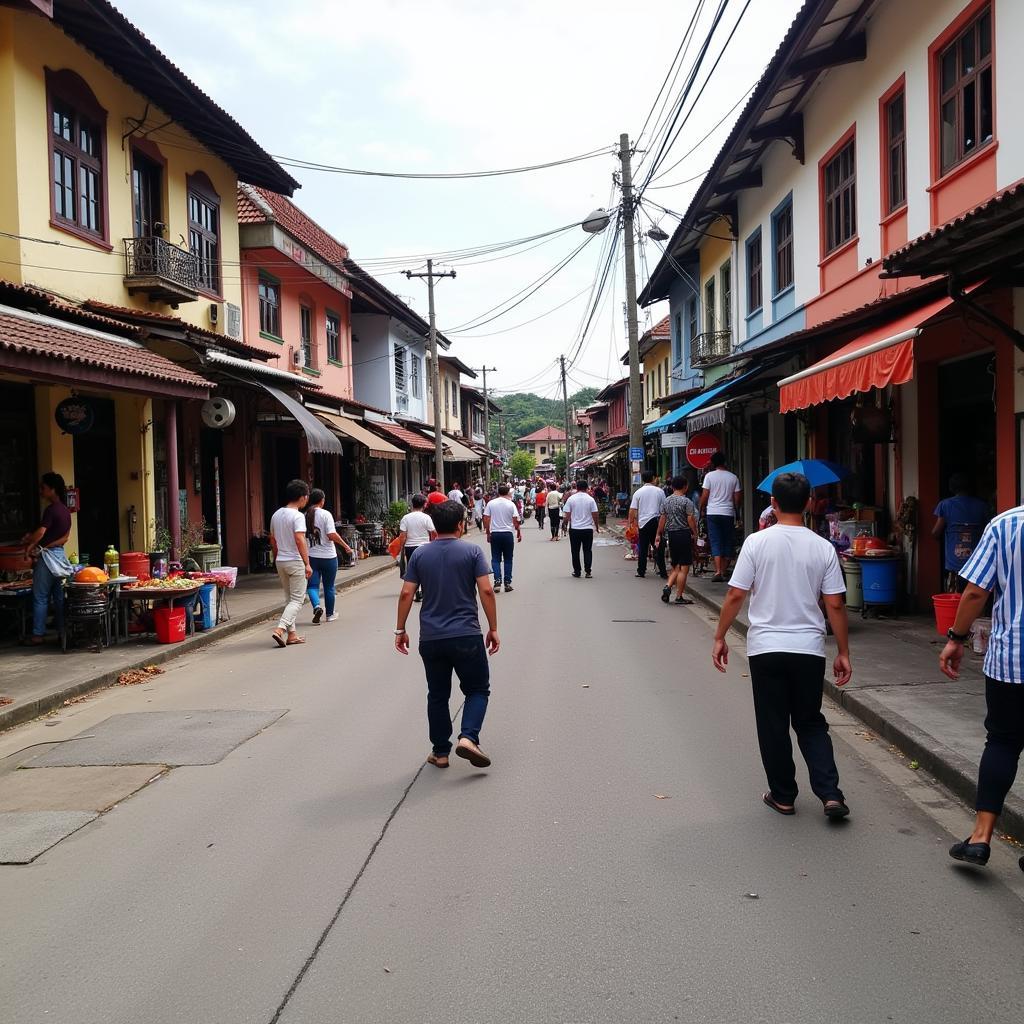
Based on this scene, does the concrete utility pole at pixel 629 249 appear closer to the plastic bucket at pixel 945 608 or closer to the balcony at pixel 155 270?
the balcony at pixel 155 270

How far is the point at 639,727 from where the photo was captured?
263 inches

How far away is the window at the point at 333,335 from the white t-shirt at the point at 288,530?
1462 centimetres

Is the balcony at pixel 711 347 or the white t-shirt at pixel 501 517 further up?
the balcony at pixel 711 347

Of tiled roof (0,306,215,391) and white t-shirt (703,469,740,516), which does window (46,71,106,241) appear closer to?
tiled roof (0,306,215,391)

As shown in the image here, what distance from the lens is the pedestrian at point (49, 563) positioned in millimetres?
10203

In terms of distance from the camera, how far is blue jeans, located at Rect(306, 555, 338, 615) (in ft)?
40.2

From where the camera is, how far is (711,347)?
22094 millimetres

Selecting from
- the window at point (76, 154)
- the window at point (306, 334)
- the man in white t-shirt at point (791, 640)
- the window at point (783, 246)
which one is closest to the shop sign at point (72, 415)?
the window at point (76, 154)

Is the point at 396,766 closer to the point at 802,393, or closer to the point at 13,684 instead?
the point at 13,684

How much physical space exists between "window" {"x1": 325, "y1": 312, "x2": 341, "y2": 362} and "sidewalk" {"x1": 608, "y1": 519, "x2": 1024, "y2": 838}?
17.9 meters

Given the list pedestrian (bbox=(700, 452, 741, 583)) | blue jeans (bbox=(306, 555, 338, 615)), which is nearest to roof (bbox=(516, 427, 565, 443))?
pedestrian (bbox=(700, 452, 741, 583))

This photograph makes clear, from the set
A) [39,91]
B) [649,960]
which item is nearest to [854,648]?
[649,960]

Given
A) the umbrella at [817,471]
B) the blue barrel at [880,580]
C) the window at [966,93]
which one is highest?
the window at [966,93]

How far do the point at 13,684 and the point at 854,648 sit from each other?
25.6 ft
